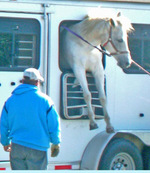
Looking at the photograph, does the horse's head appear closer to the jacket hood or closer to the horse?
Result: the horse

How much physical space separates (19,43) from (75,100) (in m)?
1.05

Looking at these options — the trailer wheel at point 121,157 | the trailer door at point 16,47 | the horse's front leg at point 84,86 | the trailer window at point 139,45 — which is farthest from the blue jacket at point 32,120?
the trailer window at point 139,45

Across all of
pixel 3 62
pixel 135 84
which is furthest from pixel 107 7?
pixel 3 62

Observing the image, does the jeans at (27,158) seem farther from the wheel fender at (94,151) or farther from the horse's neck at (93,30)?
the horse's neck at (93,30)

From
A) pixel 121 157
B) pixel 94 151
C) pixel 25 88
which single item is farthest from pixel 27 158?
pixel 121 157

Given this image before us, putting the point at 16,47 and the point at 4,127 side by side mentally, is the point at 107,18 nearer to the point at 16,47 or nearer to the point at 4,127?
the point at 16,47

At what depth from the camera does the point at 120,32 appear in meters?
6.88

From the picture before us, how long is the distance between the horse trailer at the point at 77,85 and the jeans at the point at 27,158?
1.13 meters

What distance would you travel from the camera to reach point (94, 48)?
7.16 m

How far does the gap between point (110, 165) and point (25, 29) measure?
2092 millimetres

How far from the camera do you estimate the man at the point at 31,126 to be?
18.4 feet

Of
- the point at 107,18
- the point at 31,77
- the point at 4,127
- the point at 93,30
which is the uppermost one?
the point at 107,18

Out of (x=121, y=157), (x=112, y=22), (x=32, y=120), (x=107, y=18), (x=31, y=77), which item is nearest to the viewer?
(x=32, y=120)

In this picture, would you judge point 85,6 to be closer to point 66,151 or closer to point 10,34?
point 10,34
